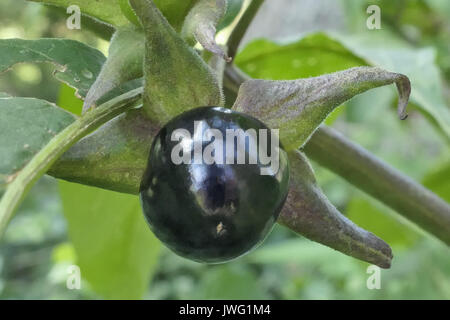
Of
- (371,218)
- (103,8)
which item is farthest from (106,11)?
(371,218)

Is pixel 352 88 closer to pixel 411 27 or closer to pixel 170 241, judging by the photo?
pixel 170 241

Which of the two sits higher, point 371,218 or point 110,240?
point 110,240

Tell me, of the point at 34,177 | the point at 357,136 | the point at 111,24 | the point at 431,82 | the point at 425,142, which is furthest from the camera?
the point at 425,142

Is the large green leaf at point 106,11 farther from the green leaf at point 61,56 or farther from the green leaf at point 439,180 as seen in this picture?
the green leaf at point 439,180

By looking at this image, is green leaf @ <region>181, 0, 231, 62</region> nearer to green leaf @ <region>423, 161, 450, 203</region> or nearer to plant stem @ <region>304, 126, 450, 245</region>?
plant stem @ <region>304, 126, 450, 245</region>

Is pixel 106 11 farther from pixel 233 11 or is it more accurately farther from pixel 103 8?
pixel 233 11
